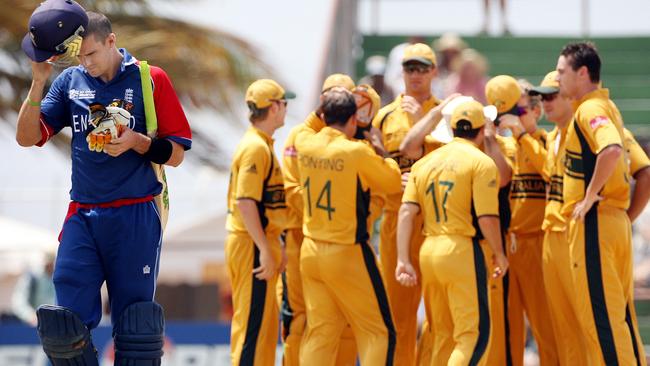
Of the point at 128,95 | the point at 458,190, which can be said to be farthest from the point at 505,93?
the point at 128,95

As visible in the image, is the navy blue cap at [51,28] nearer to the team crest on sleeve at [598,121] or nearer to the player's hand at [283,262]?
the player's hand at [283,262]

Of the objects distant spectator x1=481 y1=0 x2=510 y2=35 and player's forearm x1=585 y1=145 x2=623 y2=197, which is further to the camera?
distant spectator x1=481 y1=0 x2=510 y2=35

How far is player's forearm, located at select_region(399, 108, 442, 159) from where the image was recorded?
9.62m

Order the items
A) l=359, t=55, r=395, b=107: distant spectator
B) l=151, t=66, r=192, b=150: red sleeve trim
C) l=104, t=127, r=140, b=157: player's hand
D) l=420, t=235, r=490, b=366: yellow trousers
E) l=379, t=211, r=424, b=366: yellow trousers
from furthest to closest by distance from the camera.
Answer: l=359, t=55, r=395, b=107: distant spectator
l=379, t=211, r=424, b=366: yellow trousers
l=420, t=235, r=490, b=366: yellow trousers
l=151, t=66, r=192, b=150: red sleeve trim
l=104, t=127, r=140, b=157: player's hand

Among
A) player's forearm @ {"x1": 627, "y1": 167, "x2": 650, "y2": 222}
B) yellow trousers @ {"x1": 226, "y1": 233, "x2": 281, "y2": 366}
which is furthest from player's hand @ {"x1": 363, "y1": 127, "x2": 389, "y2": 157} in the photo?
player's forearm @ {"x1": 627, "y1": 167, "x2": 650, "y2": 222}

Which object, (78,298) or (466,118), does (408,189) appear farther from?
(78,298)

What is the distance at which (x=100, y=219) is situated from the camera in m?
7.04

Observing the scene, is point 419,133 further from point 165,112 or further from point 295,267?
point 165,112

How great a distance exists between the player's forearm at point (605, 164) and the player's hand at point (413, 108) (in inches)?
64.9

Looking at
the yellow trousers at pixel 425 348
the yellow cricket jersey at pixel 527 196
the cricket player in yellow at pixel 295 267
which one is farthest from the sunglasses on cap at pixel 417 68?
the yellow trousers at pixel 425 348

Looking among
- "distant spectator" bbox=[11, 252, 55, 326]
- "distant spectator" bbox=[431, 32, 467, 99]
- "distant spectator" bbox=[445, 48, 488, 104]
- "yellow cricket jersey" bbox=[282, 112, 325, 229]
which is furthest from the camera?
"distant spectator" bbox=[11, 252, 55, 326]

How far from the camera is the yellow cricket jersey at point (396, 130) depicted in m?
9.95

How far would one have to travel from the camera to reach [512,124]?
9805mm

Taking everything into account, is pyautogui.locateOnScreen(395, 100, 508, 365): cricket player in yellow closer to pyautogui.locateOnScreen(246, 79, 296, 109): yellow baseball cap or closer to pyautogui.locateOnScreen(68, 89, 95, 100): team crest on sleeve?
pyautogui.locateOnScreen(246, 79, 296, 109): yellow baseball cap
